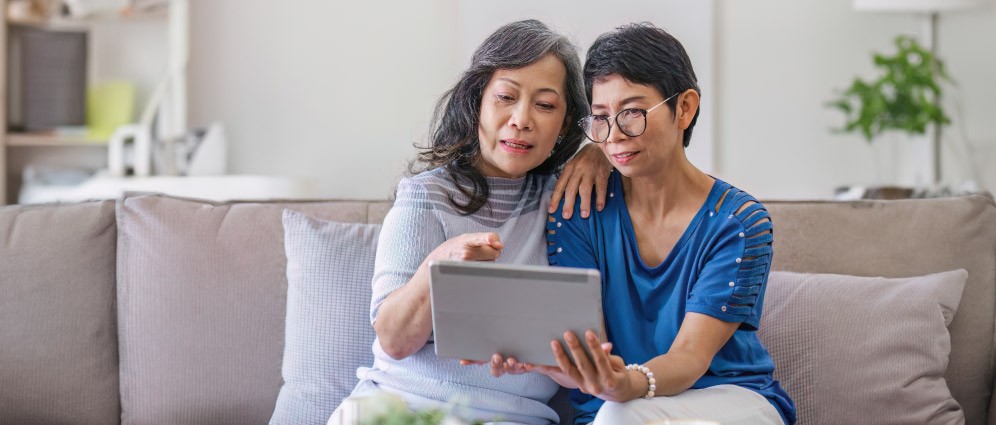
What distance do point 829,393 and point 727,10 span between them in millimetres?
3390

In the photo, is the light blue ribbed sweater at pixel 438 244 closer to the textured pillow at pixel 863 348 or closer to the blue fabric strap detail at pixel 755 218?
the blue fabric strap detail at pixel 755 218

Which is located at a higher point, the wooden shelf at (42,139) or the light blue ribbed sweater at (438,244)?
the wooden shelf at (42,139)

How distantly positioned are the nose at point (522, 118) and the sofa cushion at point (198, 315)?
0.67 meters

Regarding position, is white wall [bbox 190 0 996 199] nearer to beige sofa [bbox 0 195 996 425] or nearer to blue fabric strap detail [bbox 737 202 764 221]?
beige sofa [bbox 0 195 996 425]

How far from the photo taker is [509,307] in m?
1.35

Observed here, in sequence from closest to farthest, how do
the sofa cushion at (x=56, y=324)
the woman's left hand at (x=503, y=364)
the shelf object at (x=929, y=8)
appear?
the woman's left hand at (x=503, y=364) < the sofa cushion at (x=56, y=324) < the shelf object at (x=929, y=8)

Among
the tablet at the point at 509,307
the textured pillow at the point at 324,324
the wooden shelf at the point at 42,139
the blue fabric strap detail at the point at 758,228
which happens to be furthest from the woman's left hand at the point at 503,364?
the wooden shelf at the point at 42,139

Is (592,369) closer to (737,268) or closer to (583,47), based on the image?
(737,268)

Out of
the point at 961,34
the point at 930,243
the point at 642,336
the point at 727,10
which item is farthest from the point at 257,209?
the point at 961,34

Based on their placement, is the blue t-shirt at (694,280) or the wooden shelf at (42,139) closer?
the blue t-shirt at (694,280)

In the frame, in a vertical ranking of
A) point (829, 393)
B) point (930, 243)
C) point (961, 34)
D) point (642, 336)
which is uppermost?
point (961, 34)

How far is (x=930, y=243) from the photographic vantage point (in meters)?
2.12

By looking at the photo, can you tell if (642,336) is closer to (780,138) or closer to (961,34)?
(780,138)

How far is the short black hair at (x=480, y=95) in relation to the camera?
5.79 ft
